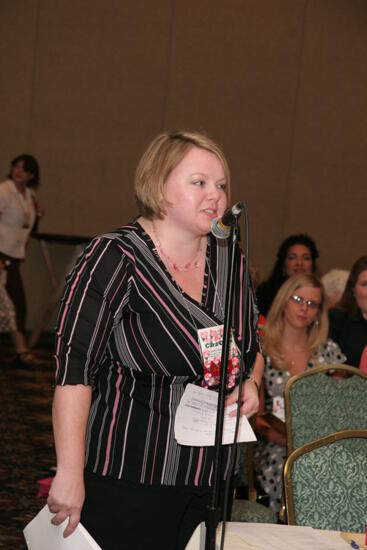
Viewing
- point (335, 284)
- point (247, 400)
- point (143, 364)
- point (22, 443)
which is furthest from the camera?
point (335, 284)

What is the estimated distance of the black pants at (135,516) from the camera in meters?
2.10

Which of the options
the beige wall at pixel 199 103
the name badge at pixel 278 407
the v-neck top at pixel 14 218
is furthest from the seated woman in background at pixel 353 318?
the beige wall at pixel 199 103

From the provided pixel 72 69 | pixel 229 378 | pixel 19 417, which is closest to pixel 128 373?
pixel 229 378

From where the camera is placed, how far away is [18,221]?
853 cm

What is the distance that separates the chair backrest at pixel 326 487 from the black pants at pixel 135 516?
500 millimetres

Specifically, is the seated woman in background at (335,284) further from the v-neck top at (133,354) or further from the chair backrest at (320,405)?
the v-neck top at (133,354)

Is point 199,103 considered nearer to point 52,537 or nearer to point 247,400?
point 247,400

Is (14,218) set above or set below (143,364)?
below

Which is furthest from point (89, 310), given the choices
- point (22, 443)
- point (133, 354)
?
point (22, 443)

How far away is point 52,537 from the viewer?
2.04 m

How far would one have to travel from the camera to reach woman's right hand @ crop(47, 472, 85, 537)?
1.98m

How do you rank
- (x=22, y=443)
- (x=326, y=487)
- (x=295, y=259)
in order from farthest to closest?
→ (x=295, y=259) < (x=22, y=443) < (x=326, y=487)

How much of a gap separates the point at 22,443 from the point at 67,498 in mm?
3607

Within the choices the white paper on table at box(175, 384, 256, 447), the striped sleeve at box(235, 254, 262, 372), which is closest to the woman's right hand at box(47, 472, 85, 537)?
the white paper on table at box(175, 384, 256, 447)
